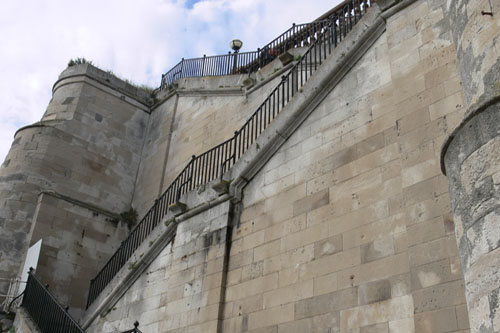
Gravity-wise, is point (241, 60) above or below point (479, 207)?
above

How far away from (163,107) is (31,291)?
8283 mm

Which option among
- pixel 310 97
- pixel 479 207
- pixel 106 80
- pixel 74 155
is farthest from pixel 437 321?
pixel 106 80

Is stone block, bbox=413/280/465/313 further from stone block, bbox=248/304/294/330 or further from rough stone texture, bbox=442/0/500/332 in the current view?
stone block, bbox=248/304/294/330

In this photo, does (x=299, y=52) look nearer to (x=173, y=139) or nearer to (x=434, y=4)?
(x=173, y=139)

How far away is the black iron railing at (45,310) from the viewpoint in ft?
32.8

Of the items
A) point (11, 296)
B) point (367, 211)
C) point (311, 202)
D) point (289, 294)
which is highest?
point (311, 202)

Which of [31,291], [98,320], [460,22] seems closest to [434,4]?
[460,22]

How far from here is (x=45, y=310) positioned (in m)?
11.0

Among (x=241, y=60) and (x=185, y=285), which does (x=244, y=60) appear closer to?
(x=241, y=60)

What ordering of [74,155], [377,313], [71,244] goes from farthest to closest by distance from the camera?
[74,155] < [71,244] < [377,313]

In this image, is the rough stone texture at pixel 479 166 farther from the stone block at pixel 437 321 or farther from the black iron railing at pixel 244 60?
the black iron railing at pixel 244 60

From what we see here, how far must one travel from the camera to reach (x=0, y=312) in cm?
1216

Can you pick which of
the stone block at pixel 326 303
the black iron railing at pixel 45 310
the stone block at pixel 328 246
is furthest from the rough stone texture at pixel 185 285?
the stone block at pixel 328 246

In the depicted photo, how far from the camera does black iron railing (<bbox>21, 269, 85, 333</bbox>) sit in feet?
32.8
